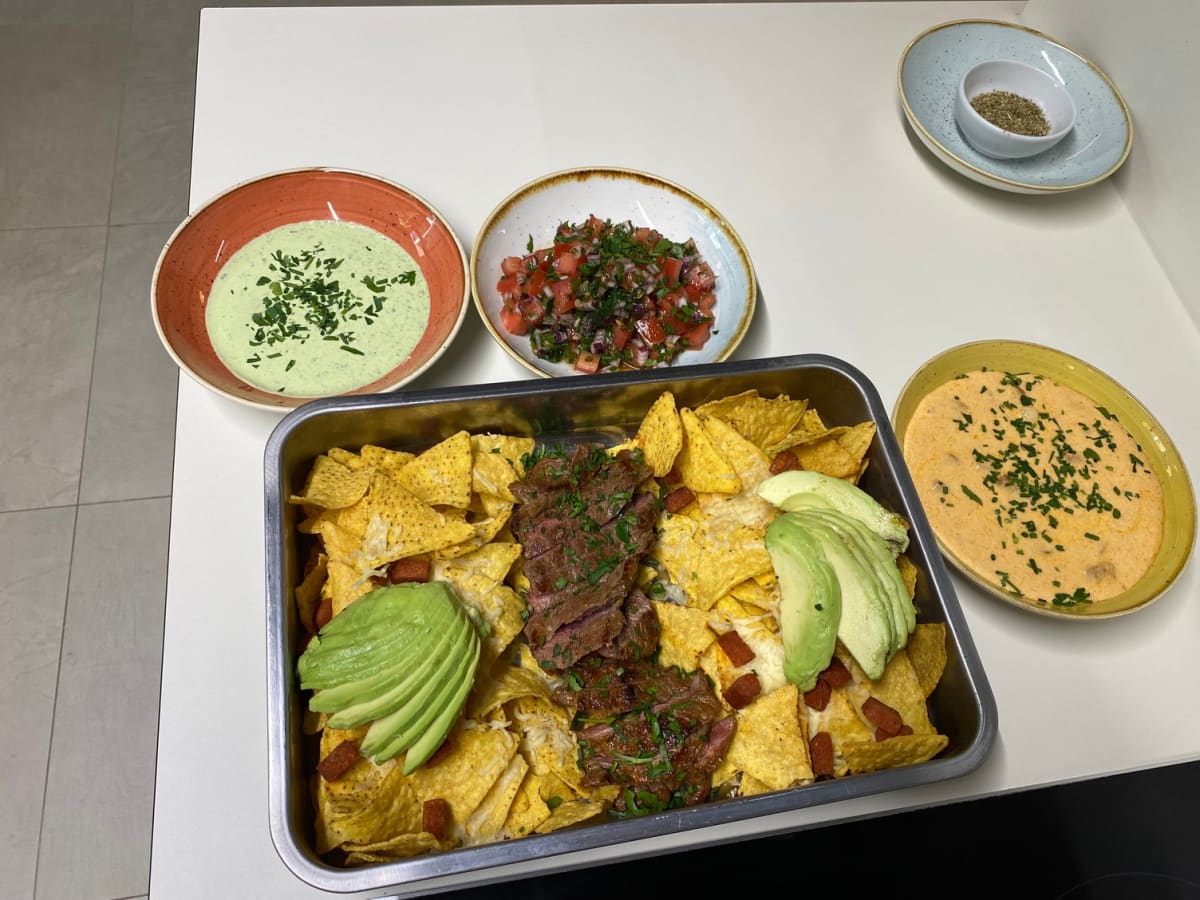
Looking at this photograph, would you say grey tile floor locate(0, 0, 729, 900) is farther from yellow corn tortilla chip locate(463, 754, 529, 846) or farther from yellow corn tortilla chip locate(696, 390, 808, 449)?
yellow corn tortilla chip locate(696, 390, 808, 449)

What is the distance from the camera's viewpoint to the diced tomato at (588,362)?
1604 millimetres

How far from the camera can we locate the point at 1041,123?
6.46 feet

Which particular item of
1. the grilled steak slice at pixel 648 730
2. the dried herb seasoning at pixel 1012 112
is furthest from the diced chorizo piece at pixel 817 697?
the dried herb seasoning at pixel 1012 112

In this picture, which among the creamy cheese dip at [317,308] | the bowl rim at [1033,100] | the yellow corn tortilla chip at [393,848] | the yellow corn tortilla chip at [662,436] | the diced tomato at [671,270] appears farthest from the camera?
the bowl rim at [1033,100]

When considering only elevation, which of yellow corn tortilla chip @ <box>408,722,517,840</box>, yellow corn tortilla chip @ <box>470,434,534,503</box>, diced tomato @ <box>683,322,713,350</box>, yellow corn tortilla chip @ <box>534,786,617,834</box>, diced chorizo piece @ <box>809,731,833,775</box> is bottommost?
yellow corn tortilla chip @ <box>408,722,517,840</box>

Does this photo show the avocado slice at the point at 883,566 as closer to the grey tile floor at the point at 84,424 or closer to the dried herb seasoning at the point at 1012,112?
the dried herb seasoning at the point at 1012,112

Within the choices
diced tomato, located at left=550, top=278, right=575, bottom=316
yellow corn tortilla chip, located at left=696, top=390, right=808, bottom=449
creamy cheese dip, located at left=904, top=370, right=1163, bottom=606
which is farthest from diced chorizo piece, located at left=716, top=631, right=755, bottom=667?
diced tomato, located at left=550, top=278, right=575, bottom=316

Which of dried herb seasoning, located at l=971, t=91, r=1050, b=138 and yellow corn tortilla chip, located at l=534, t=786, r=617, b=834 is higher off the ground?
dried herb seasoning, located at l=971, t=91, r=1050, b=138

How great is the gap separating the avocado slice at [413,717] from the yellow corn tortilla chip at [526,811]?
0.19 m

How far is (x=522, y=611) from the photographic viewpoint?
4.21 ft

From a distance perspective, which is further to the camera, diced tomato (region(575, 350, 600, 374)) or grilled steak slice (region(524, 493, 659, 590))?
diced tomato (region(575, 350, 600, 374))

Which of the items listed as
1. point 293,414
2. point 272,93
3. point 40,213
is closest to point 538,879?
point 293,414

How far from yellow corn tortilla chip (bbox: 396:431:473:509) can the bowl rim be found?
1.40m

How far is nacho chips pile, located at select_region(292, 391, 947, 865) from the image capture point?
114 cm
